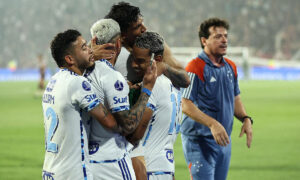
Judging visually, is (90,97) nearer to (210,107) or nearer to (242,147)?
(210,107)

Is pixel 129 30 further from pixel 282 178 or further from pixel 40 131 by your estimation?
pixel 40 131

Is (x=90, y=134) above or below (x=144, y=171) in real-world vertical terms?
above

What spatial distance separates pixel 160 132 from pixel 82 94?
→ 87cm

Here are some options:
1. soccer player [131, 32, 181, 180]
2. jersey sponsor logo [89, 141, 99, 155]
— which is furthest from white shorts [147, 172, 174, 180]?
jersey sponsor logo [89, 141, 99, 155]

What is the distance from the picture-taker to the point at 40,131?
13.9 metres

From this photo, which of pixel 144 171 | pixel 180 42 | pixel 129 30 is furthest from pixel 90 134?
pixel 180 42

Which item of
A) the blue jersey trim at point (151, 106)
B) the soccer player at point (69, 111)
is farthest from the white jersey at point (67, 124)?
the blue jersey trim at point (151, 106)

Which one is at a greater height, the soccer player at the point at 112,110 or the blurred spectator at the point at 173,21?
the blurred spectator at the point at 173,21

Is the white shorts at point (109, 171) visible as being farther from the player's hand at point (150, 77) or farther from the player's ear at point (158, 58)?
the player's ear at point (158, 58)

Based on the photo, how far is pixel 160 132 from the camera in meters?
3.81

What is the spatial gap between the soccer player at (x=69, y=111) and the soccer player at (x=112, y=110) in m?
0.07

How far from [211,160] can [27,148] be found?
21.6 feet

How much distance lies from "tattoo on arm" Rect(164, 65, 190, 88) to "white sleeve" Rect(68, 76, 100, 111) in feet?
2.66

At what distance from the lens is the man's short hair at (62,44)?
10.8 ft
